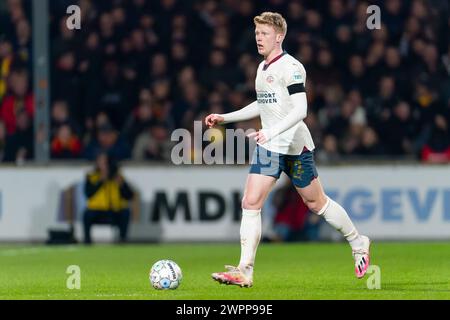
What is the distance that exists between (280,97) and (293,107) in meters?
0.22

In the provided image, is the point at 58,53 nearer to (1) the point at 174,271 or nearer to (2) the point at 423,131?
(2) the point at 423,131

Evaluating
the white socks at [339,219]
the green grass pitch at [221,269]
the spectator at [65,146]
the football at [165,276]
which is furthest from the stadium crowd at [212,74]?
the football at [165,276]

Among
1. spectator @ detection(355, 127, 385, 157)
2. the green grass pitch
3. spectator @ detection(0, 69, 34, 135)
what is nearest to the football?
the green grass pitch

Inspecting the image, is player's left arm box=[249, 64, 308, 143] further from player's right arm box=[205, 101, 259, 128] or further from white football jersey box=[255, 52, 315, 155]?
player's right arm box=[205, 101, 259, 128]

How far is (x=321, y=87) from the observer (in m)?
21.1

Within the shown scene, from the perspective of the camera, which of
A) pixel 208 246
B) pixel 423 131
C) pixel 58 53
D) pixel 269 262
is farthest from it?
pixel 58 53

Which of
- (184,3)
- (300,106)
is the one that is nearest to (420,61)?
(184,3)

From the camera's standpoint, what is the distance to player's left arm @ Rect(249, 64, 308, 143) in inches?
430

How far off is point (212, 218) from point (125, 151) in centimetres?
197

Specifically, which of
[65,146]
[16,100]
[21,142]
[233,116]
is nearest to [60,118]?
[65,146]

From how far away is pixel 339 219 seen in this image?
11.8 metres

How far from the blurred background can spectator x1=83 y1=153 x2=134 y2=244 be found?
16cm

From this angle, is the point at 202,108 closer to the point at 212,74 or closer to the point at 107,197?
the point at 212,74

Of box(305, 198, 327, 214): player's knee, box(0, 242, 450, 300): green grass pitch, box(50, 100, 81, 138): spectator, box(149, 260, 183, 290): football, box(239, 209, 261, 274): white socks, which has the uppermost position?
box(50, 100, 81, 138): spectator
